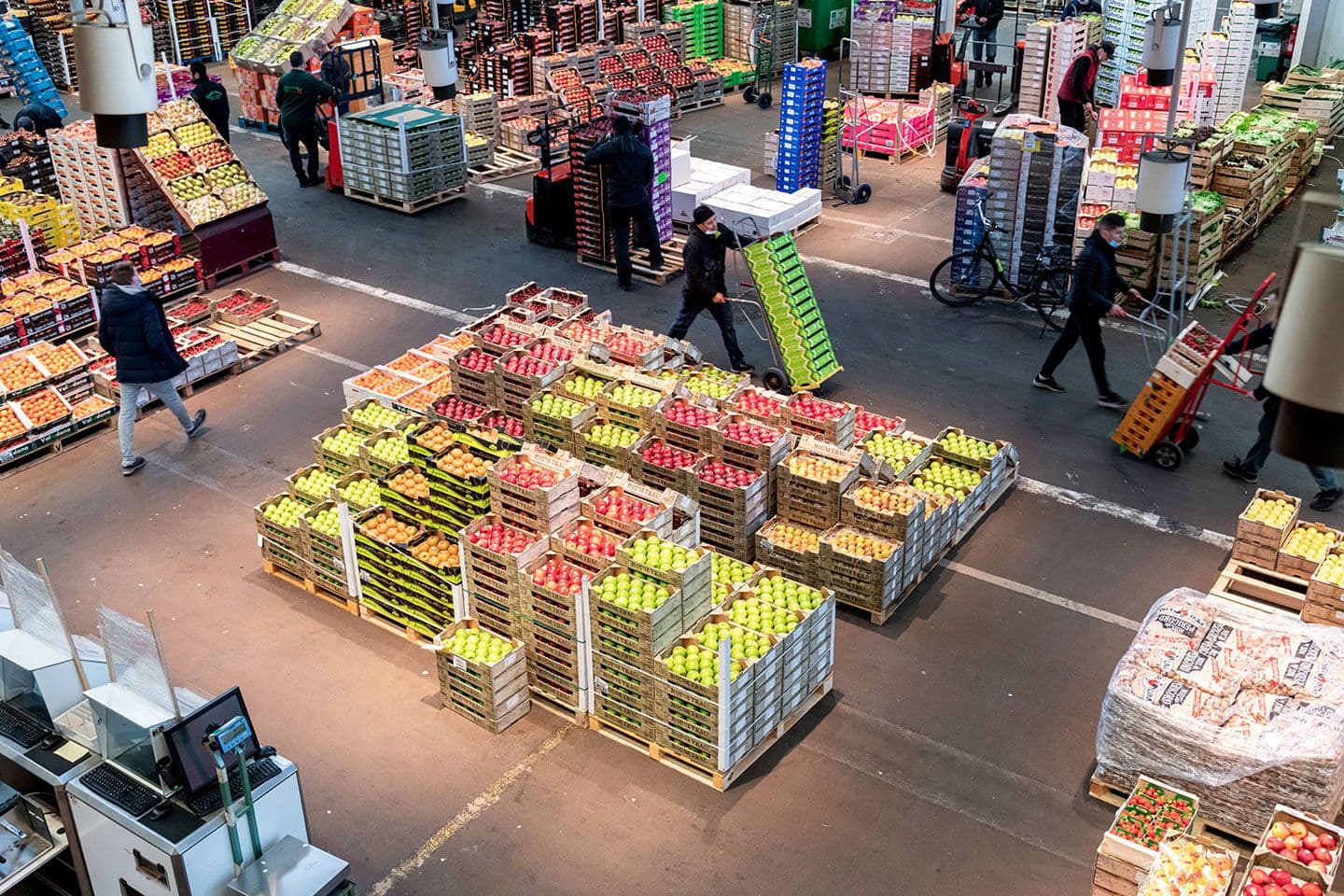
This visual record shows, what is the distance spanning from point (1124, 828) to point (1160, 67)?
1150cm

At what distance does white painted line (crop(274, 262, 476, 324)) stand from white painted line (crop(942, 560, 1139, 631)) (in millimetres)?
6841

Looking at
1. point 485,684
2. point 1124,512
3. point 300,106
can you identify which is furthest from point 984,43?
point 485,684

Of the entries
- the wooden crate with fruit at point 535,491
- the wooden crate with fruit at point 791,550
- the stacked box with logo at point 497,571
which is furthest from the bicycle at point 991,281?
the stacked box with logo at point 497,571

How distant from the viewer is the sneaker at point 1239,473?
39.6ft

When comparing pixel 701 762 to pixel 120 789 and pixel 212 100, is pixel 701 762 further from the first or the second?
pixel 212 100

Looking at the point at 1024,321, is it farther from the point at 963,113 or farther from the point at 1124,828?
the point at 1124,828

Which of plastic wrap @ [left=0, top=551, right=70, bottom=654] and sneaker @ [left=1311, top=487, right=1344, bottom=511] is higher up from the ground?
plastic wrap @ [left=0, top=551, right=70, bottom=654]

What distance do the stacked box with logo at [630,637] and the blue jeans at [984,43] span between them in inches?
781

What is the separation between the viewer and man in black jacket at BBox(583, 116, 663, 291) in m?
15.8

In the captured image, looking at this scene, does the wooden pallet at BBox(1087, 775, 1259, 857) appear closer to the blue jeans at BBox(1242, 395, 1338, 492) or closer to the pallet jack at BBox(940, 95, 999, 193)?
the blue jeans at BBox(1242, 395, 1338, 492)

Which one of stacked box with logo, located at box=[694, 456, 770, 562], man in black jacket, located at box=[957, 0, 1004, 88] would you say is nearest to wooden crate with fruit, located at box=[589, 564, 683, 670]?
stacked box with logo, located at box=[694, 456, 770, 562]

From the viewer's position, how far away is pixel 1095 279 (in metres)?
12.8

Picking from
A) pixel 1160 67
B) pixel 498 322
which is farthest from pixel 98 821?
pixel 1160 67

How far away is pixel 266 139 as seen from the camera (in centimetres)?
2253
